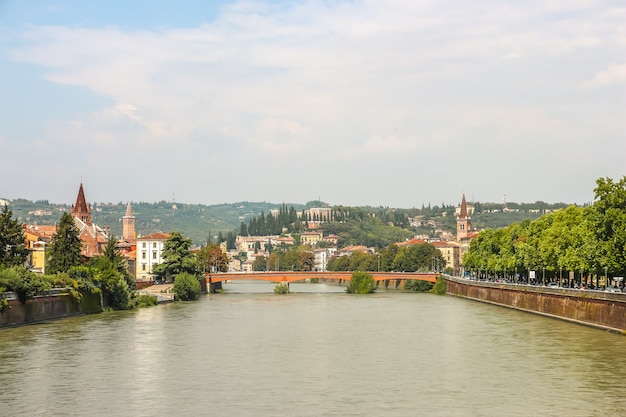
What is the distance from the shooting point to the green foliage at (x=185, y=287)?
99.0 metres

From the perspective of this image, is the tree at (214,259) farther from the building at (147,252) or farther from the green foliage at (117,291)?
the green foliage at (117,291)

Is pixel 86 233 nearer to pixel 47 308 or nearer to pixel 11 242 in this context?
pixel 11 242

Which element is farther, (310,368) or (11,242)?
(11,242)

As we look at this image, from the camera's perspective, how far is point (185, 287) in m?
99.9

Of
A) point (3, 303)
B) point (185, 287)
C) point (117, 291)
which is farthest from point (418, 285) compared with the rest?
point (3, 303)

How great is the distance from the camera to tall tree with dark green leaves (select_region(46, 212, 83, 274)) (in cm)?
7662

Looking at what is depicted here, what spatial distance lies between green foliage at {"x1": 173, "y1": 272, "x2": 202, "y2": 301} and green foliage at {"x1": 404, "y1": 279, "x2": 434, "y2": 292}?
40358 millimetres

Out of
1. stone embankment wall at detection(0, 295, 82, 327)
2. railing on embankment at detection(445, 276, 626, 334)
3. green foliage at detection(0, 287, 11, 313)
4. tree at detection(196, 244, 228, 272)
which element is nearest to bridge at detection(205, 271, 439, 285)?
tree at detection(196, 244, 228, 272)

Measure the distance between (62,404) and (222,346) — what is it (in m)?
18.4

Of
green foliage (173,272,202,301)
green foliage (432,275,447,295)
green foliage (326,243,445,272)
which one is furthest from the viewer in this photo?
green foliage (326,243,445,272)

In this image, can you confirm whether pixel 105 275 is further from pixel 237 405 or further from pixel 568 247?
pixel 237 405

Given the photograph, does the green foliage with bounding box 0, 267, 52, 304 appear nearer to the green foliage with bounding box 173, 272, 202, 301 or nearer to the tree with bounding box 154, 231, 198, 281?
the green foliage with bounding box 173, 272, 202, 301

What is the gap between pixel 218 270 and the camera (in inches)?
6235

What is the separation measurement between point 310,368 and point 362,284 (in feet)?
263
